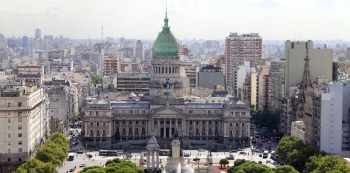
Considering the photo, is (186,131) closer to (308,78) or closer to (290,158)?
(308,78)

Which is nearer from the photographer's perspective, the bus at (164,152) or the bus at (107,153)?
the bus at (164,152)

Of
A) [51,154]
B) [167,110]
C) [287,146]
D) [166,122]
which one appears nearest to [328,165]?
[287,146]

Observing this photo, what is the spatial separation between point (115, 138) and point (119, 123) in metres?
4.13

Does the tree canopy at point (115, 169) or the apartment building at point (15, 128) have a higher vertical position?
the apartment building at point (15, 128)

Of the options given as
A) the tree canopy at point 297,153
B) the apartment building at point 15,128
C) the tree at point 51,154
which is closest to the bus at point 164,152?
the tree at point 51,154

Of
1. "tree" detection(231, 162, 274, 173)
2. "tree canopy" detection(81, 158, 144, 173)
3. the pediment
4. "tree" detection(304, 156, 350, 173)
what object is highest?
the pediment

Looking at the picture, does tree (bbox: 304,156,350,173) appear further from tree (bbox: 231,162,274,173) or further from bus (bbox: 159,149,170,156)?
bus (bbox: 159,149,170,156)

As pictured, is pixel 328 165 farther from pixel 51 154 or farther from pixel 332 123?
pixel 51 154

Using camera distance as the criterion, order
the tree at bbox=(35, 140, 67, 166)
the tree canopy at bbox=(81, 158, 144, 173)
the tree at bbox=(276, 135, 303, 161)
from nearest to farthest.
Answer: the tree canopy at bbox=(81, 158, 144, 173), the tree at bbox=(35, 140, 67, 166), the tree at bbox=(276, 135, 303, 161)

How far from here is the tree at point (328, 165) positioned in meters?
122

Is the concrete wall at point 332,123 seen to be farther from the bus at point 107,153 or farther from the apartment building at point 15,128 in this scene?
the apartment building at point 15,128

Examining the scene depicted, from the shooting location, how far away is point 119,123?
197 metres

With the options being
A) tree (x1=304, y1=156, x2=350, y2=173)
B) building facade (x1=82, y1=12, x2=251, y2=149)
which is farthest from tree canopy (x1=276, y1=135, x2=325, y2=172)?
building facade (x1=82, y1=12, x2=251, y2=149)

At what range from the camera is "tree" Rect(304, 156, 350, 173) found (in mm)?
122000
